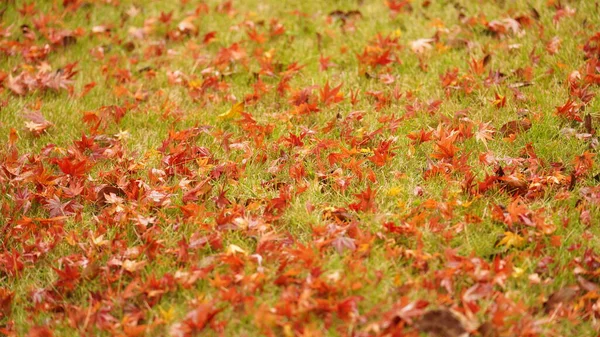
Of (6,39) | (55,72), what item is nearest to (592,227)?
(55,72)

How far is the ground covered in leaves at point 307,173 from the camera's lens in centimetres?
240

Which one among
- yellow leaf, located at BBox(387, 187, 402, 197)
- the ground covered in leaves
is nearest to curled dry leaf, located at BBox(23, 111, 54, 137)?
the ground covered in leaves

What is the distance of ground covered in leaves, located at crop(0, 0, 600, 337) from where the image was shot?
2398mm

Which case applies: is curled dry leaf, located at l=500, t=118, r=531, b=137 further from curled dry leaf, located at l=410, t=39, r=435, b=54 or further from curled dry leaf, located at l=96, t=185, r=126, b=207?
curled dry leaf, located at l=96, t=185, r=126, b=207

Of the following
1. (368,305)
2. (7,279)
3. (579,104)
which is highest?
(579,104)

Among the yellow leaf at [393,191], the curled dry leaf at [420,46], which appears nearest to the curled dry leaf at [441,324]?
the yellow leaf at [393,191]

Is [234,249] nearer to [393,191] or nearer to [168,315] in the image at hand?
[168,315]

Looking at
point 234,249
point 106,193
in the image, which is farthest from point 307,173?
point 106,193

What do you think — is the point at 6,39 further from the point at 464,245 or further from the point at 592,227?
the point at 592,227

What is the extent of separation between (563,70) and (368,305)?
90.0 inches

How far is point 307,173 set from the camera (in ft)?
10.4

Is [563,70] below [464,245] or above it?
above

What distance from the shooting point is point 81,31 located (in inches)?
187

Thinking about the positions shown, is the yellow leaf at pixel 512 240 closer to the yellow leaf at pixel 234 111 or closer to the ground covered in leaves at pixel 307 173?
the ground covered in leaves at pixel 307 173
